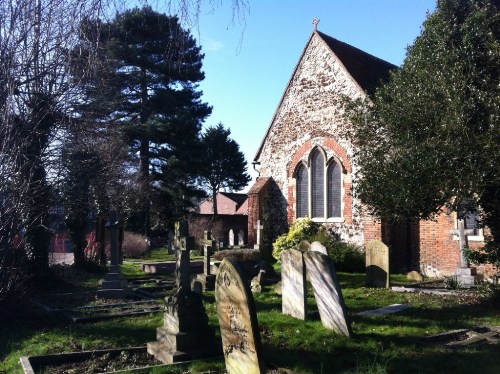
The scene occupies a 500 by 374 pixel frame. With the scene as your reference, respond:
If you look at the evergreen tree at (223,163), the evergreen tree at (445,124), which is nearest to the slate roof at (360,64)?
the evergreen tree at (445,124)

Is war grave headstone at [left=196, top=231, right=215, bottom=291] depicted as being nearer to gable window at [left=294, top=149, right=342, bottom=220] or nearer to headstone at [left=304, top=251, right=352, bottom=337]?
headstone at [left=304, top=251, right=352, bottom=337]

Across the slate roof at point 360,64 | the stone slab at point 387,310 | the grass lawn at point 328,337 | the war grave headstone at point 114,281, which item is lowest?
the grass lawn at point 328,337

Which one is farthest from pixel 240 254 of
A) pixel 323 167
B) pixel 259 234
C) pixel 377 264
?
pixel 377 264

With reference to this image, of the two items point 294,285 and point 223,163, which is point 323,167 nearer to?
point 294,285

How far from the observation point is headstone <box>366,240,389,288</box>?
14.1m

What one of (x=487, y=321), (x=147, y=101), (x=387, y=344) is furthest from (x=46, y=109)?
(x=147, y=101)

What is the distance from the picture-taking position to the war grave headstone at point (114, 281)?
501 inches

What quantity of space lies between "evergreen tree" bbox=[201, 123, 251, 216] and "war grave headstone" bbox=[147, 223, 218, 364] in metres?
42.6

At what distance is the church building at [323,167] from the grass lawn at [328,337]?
6.69 m

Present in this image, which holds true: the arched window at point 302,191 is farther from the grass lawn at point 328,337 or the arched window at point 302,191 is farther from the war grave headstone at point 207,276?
the grass lawn at point 328,337

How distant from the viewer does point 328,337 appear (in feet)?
27.2

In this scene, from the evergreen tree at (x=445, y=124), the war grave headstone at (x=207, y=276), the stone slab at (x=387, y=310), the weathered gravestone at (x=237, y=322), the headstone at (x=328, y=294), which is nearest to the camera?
the weathered gravestone at (x=237, y=322)

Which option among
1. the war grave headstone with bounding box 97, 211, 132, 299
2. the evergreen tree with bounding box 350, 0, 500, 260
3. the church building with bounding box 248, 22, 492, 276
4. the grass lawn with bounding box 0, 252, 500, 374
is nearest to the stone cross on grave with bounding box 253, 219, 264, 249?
the church building with bounding box 248, 22, 492, 276

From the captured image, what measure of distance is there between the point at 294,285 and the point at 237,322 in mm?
4118
